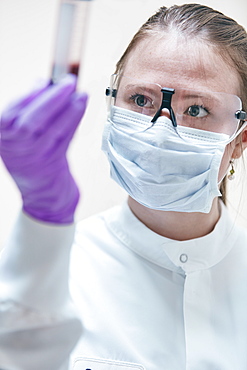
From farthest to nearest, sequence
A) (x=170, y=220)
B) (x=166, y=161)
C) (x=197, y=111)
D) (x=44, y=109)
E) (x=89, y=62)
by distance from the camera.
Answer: (x=89, y=62) < (x=170, y=220) < (x=197, y=111) < (x=166, y=161) < (x=44, y=109)

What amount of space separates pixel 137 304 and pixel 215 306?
22 centimetres

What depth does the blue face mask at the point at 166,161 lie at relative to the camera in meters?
1.30

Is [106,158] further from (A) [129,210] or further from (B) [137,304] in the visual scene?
(B) [137,304]

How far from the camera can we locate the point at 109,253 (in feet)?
4.94

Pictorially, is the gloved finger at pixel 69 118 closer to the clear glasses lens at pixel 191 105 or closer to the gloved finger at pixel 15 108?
the gloved finger at pixel 15 108

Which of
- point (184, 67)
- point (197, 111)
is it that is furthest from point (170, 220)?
point (184, 67)

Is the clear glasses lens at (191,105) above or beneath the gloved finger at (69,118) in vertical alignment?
beneath

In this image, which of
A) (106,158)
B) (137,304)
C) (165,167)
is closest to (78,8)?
(165,167)

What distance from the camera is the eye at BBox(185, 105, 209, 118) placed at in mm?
1389

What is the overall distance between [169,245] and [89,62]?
817mm

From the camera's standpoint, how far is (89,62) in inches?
76.1

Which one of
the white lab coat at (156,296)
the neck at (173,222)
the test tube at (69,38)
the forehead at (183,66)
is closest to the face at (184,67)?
the forehead at (183,66)

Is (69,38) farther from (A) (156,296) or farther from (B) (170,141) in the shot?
(A) (156,296)

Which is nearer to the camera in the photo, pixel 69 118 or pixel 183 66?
pixel 69 118
